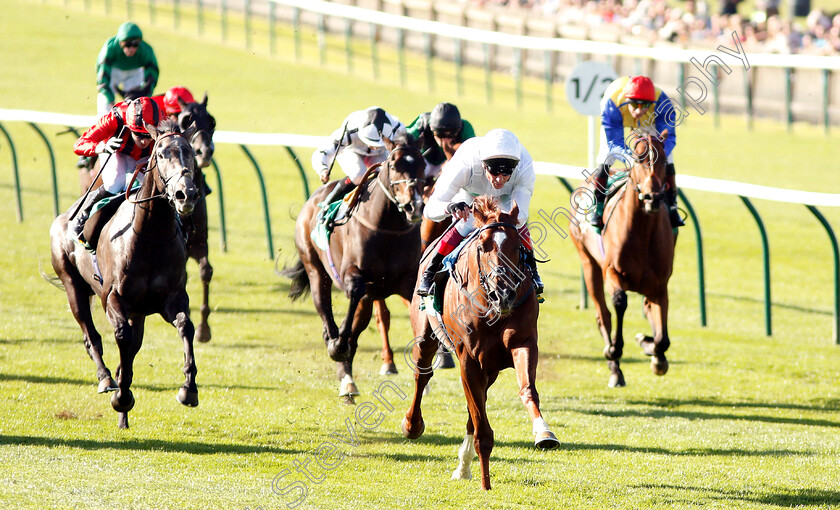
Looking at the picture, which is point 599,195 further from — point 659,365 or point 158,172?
point 158,172

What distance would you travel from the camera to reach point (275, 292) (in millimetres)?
A: 10672

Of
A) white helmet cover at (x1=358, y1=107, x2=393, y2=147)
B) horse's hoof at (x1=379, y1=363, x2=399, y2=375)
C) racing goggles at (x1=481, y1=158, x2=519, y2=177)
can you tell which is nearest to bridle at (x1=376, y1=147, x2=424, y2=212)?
white helmet cover at (x1=358, y1=107, x2=393, y2=147)

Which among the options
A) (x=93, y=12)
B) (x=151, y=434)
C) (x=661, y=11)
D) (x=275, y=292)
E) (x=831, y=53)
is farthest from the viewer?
(x=93, y=12)

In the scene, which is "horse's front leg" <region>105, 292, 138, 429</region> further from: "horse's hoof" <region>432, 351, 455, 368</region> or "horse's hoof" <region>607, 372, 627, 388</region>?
"horse's hoof" <region>607, 372, 627, 388</region>

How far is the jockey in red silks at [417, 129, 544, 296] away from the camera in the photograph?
5.63 meters

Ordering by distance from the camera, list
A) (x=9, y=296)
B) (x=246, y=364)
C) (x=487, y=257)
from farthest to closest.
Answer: (x=9, y=296) → (x=246, y=364) → (x=487, y=257)

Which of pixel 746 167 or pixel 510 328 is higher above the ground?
pixel 510 328

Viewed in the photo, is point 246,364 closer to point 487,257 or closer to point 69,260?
point 69,260

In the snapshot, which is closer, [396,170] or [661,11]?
[396,170]

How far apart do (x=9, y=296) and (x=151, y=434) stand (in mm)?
4115

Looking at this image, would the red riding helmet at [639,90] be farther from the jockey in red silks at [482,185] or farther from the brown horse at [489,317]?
the brown horse at [489,317]

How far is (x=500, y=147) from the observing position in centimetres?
561

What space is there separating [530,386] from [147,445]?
A: 235cm

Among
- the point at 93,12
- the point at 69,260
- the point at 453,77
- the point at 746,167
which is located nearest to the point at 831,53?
the point at 746,167
